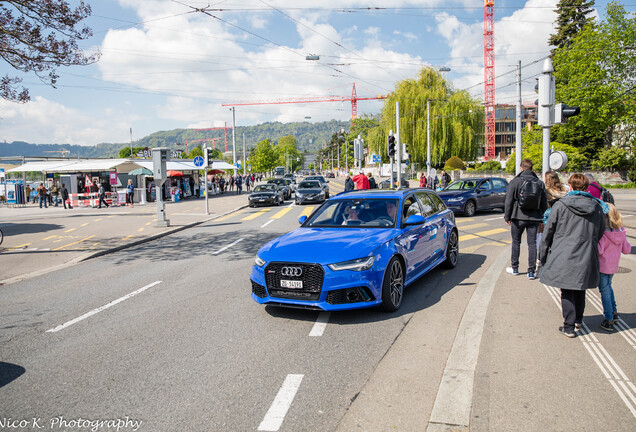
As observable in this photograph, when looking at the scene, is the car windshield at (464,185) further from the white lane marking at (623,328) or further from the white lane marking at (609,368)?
the white lane marking at (609,368)

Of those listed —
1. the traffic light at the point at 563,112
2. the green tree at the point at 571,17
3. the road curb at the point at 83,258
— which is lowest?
the road curb at the point at 83,258

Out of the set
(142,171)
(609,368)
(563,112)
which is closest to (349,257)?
(609,368)

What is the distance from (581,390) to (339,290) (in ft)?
8.45

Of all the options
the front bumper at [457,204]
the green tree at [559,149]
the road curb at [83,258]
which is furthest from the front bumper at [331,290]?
the green tree at [559,149]

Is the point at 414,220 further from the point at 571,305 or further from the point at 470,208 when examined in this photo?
the point at 470,208

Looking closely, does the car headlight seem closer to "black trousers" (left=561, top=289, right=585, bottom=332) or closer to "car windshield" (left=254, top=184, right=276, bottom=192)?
"black trousers" (left=561, top=289, right=585, bottom=332)

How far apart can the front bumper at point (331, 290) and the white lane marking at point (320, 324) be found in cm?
21

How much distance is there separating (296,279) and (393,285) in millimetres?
1279

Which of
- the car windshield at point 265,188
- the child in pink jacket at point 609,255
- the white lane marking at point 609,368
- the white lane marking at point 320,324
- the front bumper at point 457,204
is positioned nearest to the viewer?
the white lane marking at point 609,368

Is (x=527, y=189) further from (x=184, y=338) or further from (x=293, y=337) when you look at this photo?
(x=184, y=338)

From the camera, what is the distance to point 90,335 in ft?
17.9

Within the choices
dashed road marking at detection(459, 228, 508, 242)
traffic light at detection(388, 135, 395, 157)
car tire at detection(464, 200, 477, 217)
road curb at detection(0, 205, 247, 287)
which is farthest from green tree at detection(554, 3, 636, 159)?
road curb at detection(0, 205, 247, 287)

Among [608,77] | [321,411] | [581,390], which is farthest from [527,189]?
[608,77]

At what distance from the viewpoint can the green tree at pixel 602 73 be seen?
3731cm
